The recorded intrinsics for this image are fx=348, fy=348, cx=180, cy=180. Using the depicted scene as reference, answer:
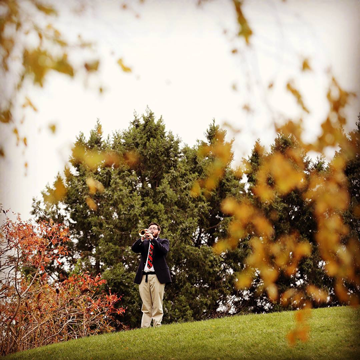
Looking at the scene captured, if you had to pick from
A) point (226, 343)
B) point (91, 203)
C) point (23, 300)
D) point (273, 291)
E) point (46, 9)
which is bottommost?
point (226, 343)

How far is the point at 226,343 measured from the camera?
4.16 m

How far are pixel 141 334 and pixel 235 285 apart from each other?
8.06 m

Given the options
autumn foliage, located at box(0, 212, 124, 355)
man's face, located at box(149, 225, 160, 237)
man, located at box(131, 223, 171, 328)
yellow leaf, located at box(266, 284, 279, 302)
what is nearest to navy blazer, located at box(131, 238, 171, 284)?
man, located at box(131, 223, 171, 328)

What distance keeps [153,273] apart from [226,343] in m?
1.49

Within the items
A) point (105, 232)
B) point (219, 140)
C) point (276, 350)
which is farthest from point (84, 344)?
point (219, 140)

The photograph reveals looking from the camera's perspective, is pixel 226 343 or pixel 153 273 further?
pixel 153 273

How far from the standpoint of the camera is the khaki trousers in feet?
16.8

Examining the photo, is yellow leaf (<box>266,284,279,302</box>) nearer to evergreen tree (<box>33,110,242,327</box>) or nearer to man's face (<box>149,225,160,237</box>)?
evergreen tree (<box>33,110,242,327</box>)

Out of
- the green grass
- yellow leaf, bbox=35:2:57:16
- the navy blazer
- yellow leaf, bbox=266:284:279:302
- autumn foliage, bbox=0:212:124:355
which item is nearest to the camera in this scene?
yellow leaf, bbox=35:2:57:16

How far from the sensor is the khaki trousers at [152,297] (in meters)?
5.12

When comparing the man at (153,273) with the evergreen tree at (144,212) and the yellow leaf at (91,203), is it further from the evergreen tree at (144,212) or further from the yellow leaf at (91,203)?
the yellow leaf at (91,203)

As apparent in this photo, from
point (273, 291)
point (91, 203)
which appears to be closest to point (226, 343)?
point (273, 291)

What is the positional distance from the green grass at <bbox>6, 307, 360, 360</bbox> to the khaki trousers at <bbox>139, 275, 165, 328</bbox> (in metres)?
0.25

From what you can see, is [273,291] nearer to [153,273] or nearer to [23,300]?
[153,273]
